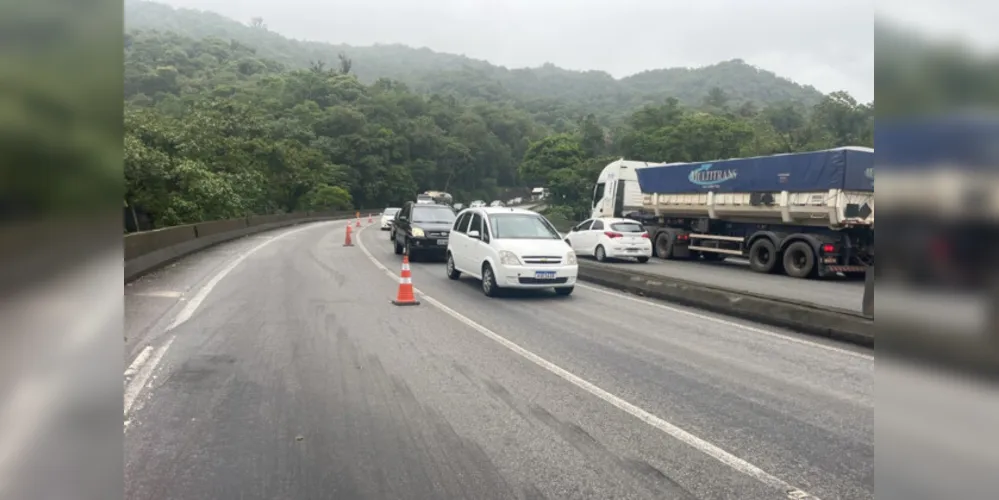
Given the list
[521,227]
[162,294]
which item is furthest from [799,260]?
[162,294]

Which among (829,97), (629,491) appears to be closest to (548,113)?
(829,97)

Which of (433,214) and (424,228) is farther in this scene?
(433,214)

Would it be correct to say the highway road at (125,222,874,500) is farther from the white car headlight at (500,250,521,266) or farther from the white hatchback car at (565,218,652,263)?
the white hatchback car at (565,218,652,263)

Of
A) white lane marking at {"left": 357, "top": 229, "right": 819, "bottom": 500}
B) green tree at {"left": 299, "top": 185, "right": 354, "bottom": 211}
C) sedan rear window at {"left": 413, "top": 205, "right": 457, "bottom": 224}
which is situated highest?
green tree at {"left": 299, "top": 185, "right": 354, "bottom": 211}

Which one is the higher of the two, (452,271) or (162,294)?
(452,271)

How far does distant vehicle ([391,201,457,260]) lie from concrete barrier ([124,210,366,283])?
258 inches

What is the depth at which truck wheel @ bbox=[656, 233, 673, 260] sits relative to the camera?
24.3 metres

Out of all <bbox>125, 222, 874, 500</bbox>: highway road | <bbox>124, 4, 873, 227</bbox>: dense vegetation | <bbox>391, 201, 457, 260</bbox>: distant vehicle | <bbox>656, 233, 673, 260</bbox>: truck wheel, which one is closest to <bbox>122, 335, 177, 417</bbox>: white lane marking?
<bbox>125, 222, 874, 500</bbox>: highway road

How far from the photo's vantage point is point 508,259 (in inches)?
498

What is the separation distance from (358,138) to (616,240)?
74408mm

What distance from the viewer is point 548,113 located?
15225 centimetres

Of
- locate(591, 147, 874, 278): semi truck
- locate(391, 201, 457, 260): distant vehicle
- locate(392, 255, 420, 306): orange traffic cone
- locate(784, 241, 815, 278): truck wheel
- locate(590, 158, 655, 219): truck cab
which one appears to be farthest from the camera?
locate(590, 158, 655, 219): truck cab

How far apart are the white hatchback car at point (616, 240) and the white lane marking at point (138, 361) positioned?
50.2ft

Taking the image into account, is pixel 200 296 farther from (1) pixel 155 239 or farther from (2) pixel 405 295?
(1) pixel 155 239
